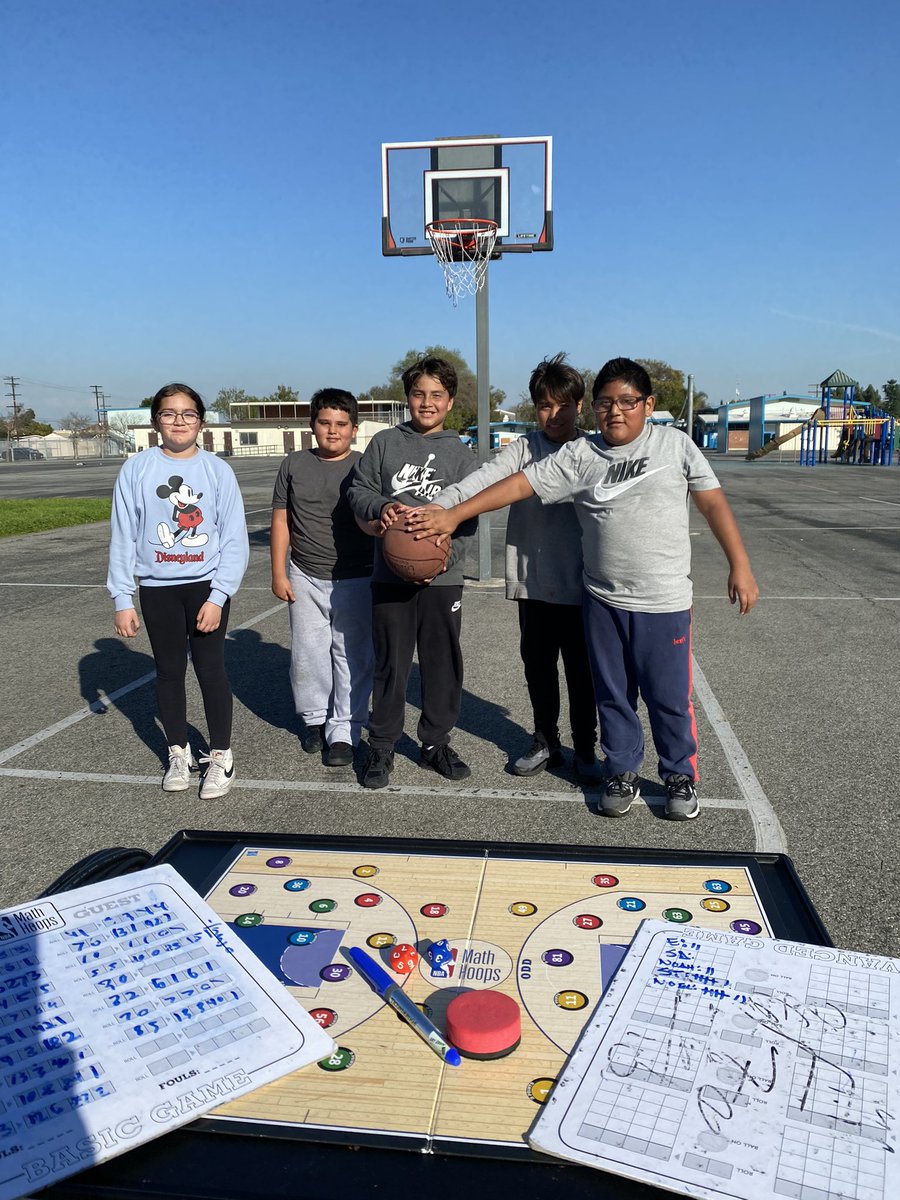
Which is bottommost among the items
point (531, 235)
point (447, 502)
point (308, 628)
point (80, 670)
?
point (80, 670)

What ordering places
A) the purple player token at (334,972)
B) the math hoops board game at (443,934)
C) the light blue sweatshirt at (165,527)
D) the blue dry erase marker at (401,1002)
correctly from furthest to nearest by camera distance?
the light blue sweatshirt at (165,527) → the purple player token at (334,972) → the blue dry erase marker at (401,1002) → the math hoops board game at (443,934)

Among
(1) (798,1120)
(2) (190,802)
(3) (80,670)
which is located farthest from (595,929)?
(3) (80,670)

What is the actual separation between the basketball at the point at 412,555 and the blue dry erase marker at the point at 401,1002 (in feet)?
7.72

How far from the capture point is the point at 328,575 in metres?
4.89

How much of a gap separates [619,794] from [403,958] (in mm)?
2584

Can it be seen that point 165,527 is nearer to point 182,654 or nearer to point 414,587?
point 182,654

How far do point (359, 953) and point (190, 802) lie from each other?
2.99 meters

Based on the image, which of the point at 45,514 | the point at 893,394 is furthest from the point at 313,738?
the point at 893,394

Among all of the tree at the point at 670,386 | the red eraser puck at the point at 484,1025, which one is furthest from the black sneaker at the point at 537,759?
the tree at the point at 670,386

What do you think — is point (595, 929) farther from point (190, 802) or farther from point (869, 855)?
point (190, 802)

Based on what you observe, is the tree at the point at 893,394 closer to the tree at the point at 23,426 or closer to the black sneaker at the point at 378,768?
the tree at the point at 23,426

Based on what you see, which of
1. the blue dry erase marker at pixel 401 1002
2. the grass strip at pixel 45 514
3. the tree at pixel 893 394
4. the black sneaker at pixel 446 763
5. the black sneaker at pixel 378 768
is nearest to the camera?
the blue dry erase marker at pixel 401 1002

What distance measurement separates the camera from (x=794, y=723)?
5.52m

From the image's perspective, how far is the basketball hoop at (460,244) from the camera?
1110 centimetres
